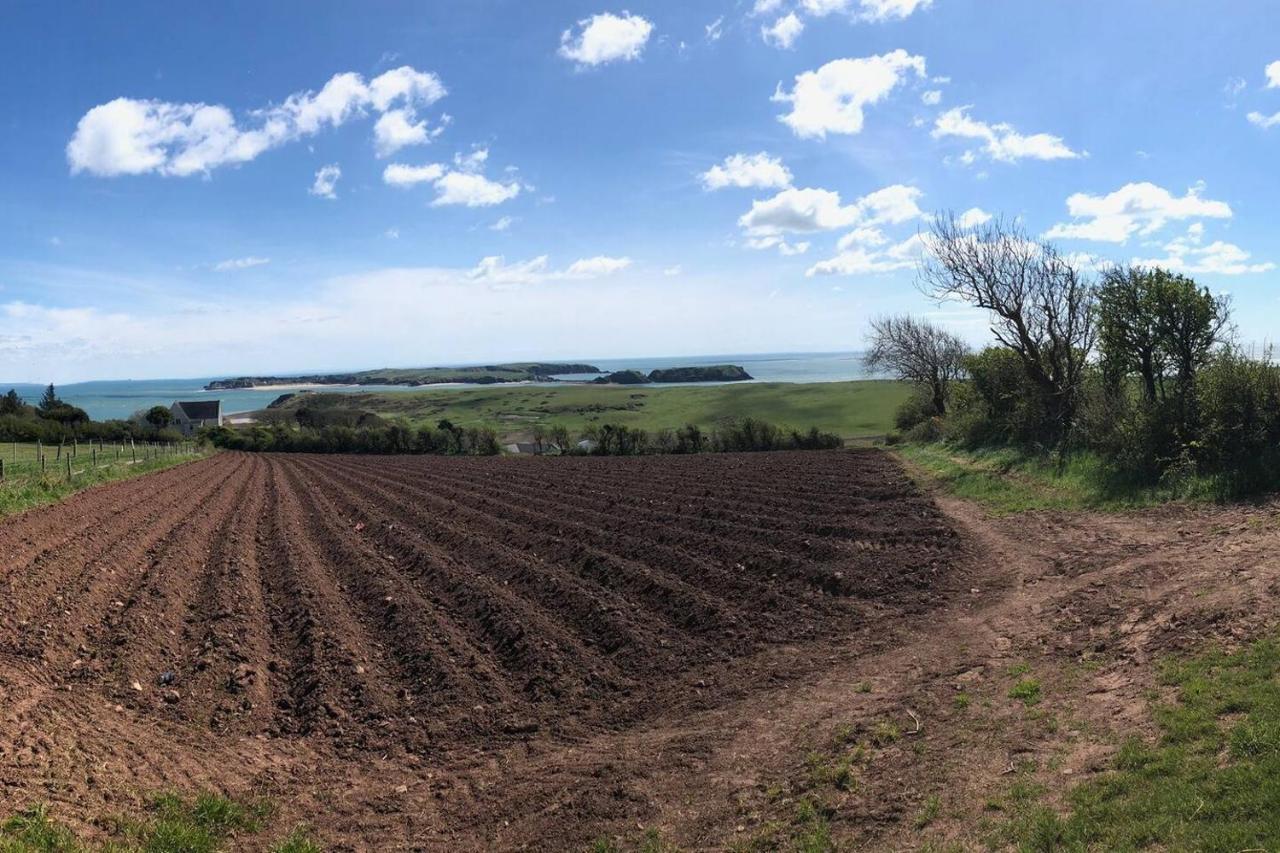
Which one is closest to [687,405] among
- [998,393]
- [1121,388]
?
[998,393]

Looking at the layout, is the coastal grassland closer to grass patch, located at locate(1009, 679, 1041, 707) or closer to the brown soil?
the brown soil

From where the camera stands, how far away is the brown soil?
6352 mm

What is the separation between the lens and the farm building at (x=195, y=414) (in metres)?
94.4

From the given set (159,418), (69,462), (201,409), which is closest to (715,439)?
(69,462)

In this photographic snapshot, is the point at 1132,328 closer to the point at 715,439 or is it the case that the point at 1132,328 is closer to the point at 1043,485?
the point at 1043,485

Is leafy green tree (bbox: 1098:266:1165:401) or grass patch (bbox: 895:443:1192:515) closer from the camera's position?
grass patch (bbox: 895:443:1192:515)

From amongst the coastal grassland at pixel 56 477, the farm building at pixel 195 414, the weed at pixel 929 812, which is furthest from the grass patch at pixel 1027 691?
the farm building at pixel 195 414

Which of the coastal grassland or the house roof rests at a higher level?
the house roof

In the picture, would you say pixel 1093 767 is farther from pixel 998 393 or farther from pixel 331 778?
pixel 998 393

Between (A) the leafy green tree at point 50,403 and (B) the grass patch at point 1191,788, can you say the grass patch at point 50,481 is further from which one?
(A) the leafy green tree at point 50,403

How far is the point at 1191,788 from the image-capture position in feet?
16.4

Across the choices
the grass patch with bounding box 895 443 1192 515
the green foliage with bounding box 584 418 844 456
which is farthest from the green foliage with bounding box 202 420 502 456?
the grass patch with bounding box 895 443 1192 515

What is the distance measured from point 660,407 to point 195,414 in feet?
203

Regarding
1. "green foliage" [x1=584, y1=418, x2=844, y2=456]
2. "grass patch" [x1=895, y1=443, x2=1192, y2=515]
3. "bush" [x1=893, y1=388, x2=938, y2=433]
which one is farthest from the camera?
"green foliage" [x1=584, y1=418, x2=844, y2=456]
